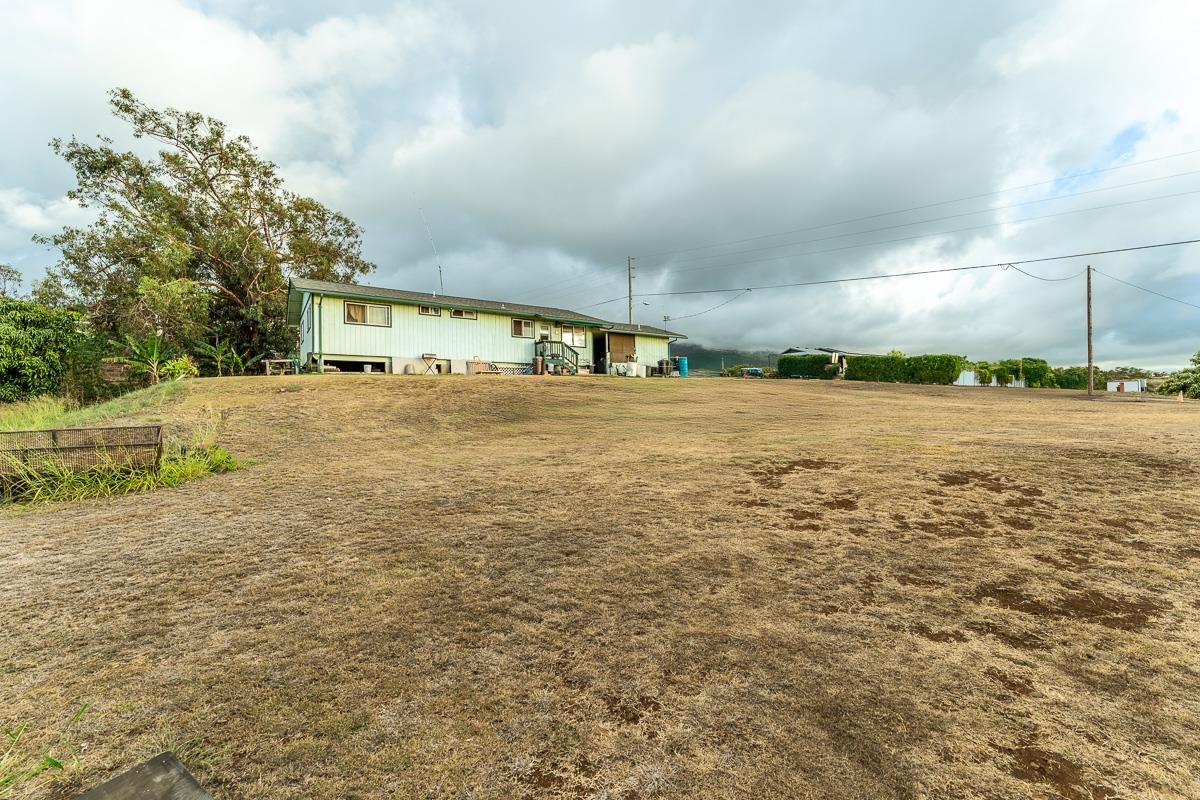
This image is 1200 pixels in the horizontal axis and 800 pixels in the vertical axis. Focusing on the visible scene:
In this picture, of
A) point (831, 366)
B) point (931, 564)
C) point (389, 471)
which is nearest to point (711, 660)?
point (931, 564)

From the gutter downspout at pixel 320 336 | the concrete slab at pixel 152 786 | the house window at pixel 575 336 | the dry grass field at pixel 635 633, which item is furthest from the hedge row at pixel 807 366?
the concrete slab at pixel 152 786

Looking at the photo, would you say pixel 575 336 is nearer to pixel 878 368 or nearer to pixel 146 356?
pixel 146 356

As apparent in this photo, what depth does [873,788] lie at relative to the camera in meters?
1.60

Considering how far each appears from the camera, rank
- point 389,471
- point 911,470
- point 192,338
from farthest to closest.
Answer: point 192,338, point 389,471, point 911,470

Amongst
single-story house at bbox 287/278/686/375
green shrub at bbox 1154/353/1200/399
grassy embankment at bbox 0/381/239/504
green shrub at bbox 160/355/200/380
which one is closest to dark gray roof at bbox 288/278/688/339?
single-story house at bbox 287/278/686/375

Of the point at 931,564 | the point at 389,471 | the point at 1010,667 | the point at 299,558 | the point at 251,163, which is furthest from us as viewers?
the point at 251,163

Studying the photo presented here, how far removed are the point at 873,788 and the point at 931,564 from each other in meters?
2.23

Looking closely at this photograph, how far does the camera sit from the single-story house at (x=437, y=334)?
1967cm

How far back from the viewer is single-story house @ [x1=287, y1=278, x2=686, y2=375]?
1967 centimetres

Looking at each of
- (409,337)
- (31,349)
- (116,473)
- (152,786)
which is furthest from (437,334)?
(152,786)

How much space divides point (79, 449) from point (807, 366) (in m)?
43.2

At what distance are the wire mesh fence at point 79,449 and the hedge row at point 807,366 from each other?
41775mm

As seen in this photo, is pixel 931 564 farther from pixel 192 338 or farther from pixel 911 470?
pixel 192 338

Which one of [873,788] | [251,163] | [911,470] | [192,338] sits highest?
[251,163]
